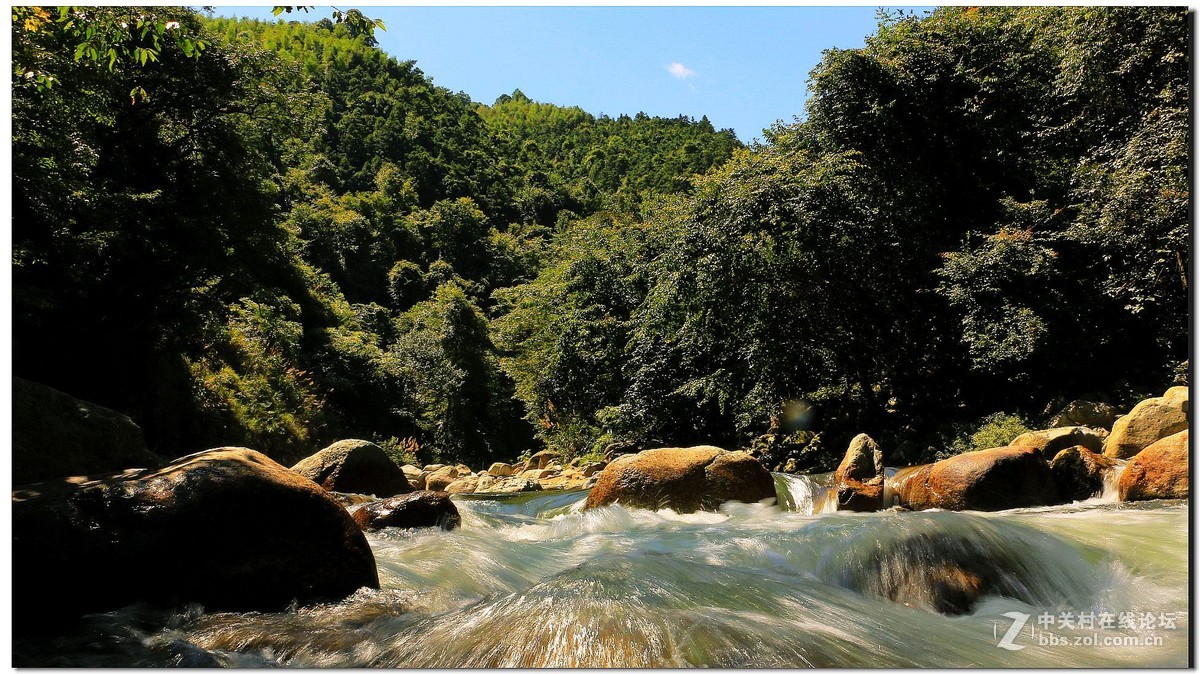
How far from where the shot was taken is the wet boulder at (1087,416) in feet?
40.5

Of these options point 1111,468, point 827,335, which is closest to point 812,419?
point 827,335

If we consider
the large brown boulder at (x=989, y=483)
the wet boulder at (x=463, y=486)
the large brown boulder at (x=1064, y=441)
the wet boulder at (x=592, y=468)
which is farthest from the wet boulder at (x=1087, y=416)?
the wet boulder at (x=463, y=486)

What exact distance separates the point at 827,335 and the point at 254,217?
12.7 meters

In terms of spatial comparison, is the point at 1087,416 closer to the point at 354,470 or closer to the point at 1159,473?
the point at 1159,473

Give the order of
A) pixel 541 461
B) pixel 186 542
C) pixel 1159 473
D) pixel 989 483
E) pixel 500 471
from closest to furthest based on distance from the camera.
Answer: pixel 186 542 < pixel 1159 473 < pixel 989 483 < pixel 500 471 < pixel 541 461

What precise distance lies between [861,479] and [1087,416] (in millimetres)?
5092

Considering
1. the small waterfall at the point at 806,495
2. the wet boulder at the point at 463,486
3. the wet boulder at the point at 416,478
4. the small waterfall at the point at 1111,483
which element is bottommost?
the wet boulder at the point at 463,486

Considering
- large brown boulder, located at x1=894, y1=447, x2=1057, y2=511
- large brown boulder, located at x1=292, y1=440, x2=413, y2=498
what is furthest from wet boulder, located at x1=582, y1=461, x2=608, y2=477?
large brown boulder, located at x1=894, y1=447, x2=1057, y2=511

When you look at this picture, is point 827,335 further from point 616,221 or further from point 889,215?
point 616,221

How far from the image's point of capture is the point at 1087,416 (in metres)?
12.5

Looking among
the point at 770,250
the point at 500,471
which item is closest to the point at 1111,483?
the point at 770,250

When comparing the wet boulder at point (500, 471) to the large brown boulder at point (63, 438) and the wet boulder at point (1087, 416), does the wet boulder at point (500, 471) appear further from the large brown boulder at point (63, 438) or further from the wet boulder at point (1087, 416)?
the large brown boulder at point (63, 438)

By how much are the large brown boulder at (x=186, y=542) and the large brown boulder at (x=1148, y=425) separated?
10.1 meters

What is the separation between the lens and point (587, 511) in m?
10.0
